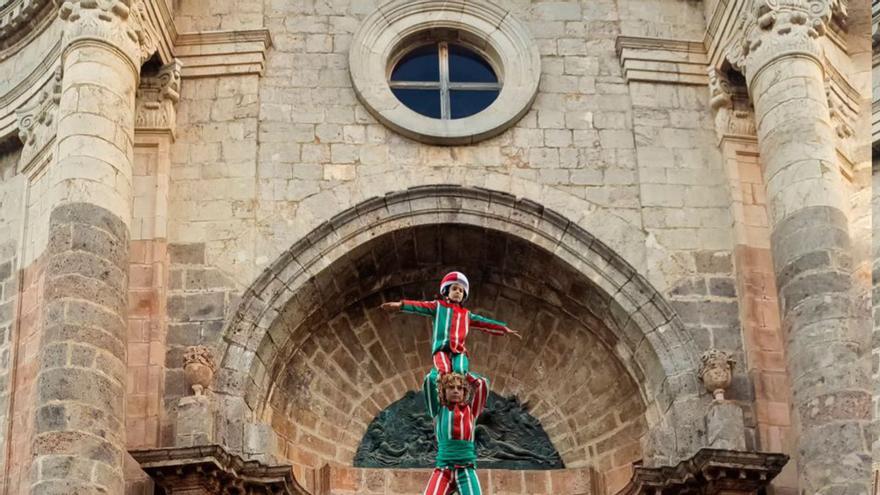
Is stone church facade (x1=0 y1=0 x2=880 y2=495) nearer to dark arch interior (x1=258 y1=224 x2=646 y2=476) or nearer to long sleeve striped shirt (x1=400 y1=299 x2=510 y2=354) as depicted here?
dark arch interior (x1=258 y1=224 x2=646 y2=476)

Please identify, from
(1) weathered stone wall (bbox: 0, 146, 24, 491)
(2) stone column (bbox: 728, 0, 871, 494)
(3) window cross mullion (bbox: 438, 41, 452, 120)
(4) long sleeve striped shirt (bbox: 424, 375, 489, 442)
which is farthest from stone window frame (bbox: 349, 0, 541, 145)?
(4) long sleeve striped shirt (bbox: 424, 375, 489, 442)

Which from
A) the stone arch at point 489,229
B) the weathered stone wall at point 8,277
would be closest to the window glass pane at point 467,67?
the stone arch at point 489,229

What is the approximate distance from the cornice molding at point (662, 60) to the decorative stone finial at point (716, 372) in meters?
3.42

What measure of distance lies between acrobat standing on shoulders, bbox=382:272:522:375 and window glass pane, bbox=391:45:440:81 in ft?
13.8

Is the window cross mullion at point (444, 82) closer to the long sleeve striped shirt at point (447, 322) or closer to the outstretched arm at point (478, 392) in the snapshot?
the long sleeve striped shirt at point (447, 322)

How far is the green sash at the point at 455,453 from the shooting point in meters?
14.3

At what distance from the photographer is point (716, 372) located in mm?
16500

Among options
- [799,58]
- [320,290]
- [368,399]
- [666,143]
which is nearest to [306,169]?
[320,290]

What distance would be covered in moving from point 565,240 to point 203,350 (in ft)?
12.1

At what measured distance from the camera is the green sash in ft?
46.9

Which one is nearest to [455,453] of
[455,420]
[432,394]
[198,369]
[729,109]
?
[455,420]

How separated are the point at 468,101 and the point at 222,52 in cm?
256

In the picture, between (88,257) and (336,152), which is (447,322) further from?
(336,152)

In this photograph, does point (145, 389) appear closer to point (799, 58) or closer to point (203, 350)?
point (203, 350)
